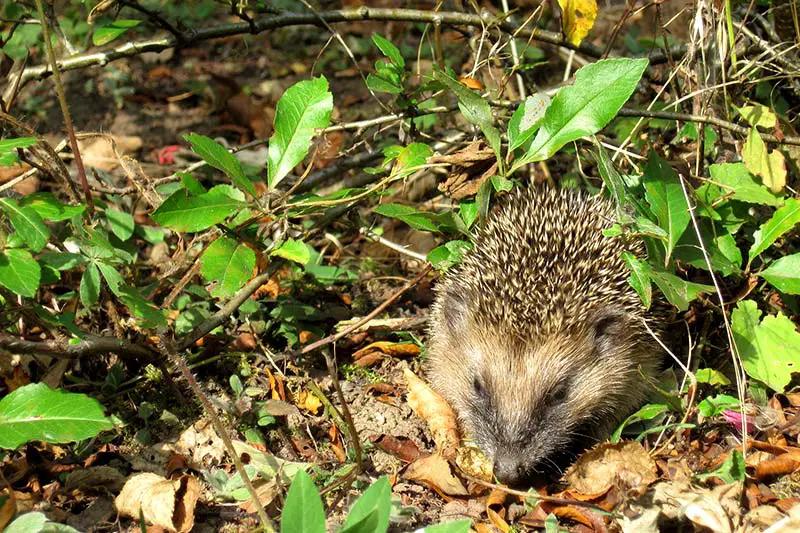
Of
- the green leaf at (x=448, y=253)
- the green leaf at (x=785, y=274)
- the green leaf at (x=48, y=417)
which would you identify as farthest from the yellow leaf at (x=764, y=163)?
the green leaf at (x=48, y=417)

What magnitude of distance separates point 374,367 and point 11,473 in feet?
4.93

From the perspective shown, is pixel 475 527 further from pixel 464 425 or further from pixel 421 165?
pixel 421 165

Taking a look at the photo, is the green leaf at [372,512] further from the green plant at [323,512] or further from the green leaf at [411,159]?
the green leaf at [411,159]

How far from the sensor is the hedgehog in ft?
9.94

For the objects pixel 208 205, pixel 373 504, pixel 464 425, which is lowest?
pixel 464 425

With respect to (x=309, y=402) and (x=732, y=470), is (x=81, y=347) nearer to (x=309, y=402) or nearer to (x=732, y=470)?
(x=309, y=402)

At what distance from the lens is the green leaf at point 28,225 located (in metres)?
2.36

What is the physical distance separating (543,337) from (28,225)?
1.87 m

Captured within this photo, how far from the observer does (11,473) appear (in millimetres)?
2607

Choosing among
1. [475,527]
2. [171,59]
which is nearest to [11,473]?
[475,527]

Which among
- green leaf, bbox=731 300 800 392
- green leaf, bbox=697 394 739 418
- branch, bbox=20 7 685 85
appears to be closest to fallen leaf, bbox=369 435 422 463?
green leaf, bbox=697 394 739 418

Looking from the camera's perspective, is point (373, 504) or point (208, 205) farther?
point (208, 205)

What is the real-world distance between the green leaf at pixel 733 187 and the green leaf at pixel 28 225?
2.42m

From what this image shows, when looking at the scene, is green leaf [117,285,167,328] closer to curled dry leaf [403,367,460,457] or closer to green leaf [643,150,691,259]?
curled dry leaf [403,367,460,457]
